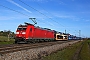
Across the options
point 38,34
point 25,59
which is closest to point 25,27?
point 38,34

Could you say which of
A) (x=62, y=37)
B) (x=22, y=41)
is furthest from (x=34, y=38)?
(x=62, y=37)

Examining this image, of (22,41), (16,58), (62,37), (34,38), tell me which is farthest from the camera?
(62,37)

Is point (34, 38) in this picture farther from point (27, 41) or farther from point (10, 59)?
point (10, 59)

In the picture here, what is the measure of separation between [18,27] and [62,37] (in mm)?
43851

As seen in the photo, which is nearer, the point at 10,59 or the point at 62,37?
the point at 10,59

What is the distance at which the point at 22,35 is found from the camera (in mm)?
34719

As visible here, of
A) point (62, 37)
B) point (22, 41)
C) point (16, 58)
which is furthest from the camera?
point (62, 37)

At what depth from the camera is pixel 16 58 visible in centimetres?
1385

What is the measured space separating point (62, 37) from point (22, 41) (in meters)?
45.6

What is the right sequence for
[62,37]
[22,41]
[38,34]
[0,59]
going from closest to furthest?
[0,59]
[22,41]
[38,34]
[62,37]

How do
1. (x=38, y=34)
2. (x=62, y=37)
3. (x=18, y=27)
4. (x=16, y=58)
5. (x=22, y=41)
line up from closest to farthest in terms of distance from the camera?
(x=16, y=58) < (x=22, y=41) < (x=18, y=27) < (x=38, y=34) < (x=62, y=37)

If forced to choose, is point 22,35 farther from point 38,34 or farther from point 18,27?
point 38,34

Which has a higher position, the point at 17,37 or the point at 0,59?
the point at 17,37

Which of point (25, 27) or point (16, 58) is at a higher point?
point (25, 27)
